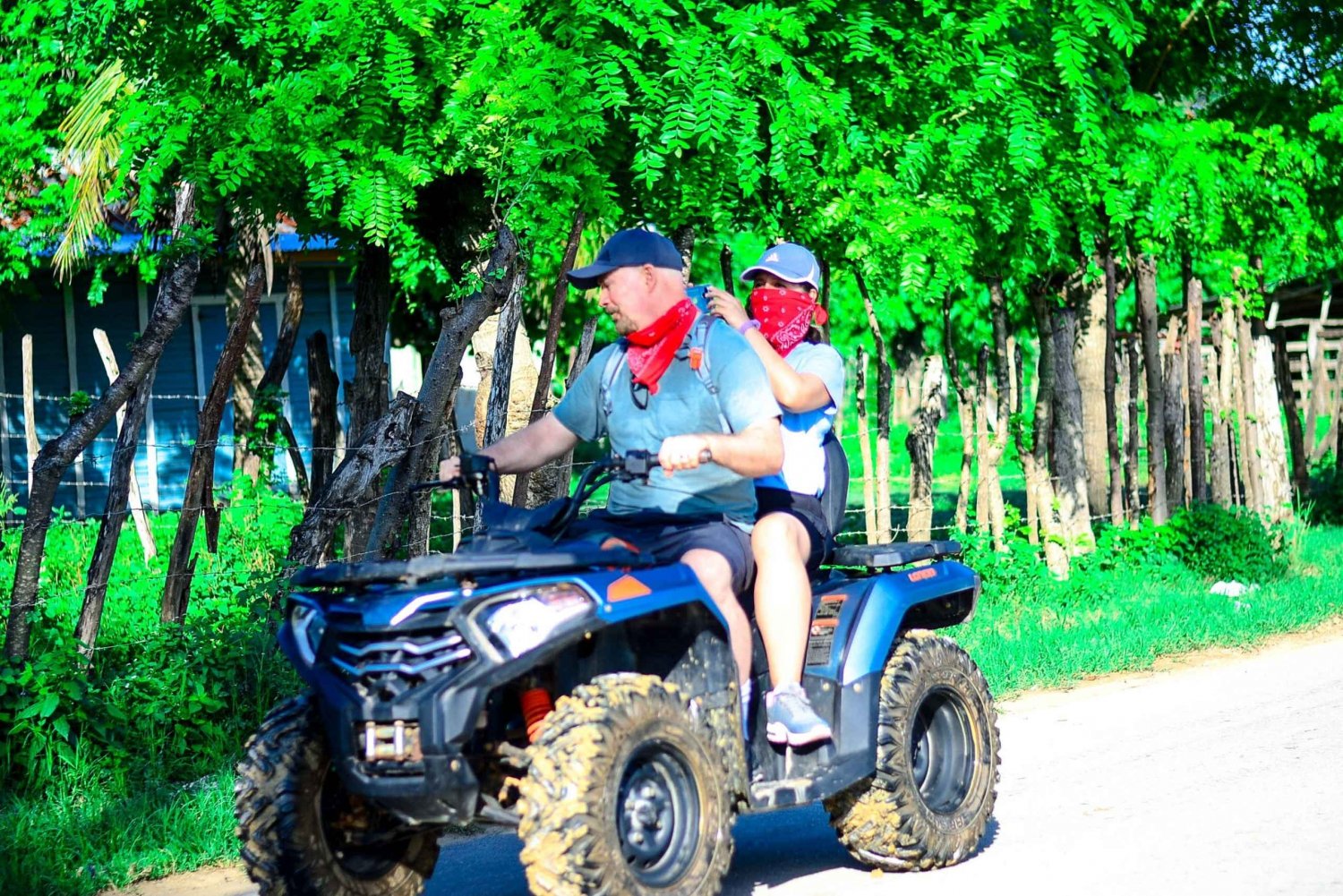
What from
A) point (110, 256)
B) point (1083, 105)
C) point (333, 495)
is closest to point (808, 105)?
point (1083, 105)

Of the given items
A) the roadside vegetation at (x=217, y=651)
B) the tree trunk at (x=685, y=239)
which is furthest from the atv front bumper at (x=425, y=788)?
the tree trunk at (x=685, y=239)

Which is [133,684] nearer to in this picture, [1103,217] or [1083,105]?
[1083,105]

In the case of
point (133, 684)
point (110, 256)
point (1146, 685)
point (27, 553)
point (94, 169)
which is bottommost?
point (1146, 685)

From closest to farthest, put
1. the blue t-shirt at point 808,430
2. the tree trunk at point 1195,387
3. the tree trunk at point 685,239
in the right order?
1. the blue t-shirt at point 808,430
2. the tree trunk at point 685,239
3. the tree trunk at point 1195,387

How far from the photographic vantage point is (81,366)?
18922mm

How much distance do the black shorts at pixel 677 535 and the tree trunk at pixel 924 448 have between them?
6.90 metres

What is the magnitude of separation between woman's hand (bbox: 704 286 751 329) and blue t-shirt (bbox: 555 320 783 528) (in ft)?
1.11

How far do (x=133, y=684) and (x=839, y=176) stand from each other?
4.56 m

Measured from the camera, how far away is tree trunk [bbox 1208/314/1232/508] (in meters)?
14.7

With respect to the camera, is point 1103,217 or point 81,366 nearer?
point 1103,217

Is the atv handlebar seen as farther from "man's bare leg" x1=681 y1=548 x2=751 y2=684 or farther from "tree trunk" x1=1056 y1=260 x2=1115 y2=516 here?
"tree trunk" x1=1056 y1=260 x2=1115 y2=516

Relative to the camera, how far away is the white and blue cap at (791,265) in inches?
235

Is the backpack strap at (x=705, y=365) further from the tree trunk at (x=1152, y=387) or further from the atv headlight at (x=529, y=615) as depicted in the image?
the tree trunk at (x=1152, y=387)

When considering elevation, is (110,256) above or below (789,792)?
above
